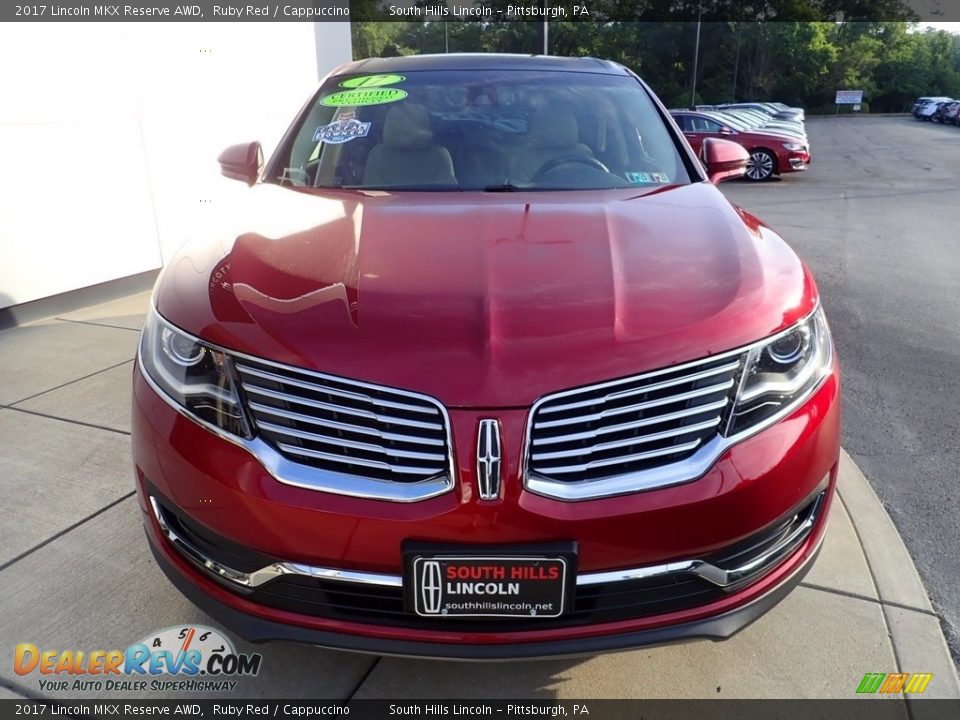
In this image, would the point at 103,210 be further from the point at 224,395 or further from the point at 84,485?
the point at 224,395

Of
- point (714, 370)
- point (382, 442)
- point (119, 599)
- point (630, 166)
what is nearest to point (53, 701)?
point (119, 599)

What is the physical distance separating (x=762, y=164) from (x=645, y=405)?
15832 millimetres

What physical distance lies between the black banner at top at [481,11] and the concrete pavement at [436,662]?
12.4 feet

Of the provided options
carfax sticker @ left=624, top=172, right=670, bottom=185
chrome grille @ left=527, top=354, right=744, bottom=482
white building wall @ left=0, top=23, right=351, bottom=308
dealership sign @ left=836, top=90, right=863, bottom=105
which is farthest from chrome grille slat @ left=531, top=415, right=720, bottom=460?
dealership sign @ left=836, top=90, right=863, bottom=105

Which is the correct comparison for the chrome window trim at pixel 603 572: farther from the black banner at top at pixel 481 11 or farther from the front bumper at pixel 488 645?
the black banner at top at pixel 481 11

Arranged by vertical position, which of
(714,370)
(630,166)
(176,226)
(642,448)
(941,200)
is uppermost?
(630,166)

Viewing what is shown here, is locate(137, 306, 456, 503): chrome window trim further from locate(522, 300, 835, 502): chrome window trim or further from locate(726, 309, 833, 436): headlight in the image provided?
locate(726, 309, 833, 436): headlight

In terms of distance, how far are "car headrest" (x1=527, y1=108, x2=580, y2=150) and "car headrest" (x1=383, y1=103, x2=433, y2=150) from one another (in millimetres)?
412

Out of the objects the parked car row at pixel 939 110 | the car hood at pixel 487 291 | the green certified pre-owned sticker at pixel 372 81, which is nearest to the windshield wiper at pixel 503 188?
the car hood at pixel 487 291

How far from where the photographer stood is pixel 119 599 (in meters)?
2.38

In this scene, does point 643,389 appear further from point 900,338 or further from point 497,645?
point 900,338

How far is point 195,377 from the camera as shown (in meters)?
1.77

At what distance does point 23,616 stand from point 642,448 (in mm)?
1990

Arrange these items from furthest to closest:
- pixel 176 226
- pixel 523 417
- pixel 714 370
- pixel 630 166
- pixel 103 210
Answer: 1. pixel 176 226
2. pixel 103 210
3. pixel 630 166
4. pixel 714 370
5. pixel 523 417
